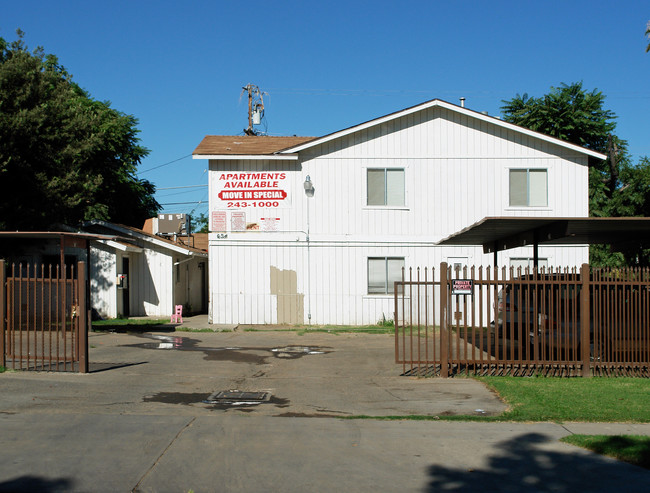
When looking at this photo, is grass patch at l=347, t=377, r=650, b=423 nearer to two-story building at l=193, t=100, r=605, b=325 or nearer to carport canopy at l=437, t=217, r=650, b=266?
carport canopy at l=437, t=217, r=650, b=266

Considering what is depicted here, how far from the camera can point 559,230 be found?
11.9 m

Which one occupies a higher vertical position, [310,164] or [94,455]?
[310,164]

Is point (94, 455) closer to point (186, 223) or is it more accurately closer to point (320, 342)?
point (320, 342)

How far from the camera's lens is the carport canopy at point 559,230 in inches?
440

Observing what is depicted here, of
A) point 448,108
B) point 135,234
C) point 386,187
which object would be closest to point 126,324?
point 135,234

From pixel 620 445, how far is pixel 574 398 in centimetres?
248

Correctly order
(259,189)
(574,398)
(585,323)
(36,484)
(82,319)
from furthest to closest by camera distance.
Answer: (259,189), (585,323), (82,319), (574,398), (36,484)

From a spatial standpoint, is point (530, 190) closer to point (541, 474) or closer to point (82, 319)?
point (82, 319)

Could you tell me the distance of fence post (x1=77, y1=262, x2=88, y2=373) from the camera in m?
11.0

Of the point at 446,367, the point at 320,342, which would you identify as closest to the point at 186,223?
the point at 320,342

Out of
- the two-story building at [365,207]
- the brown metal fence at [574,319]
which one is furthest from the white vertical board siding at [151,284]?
the brown metal fence at [574,319]

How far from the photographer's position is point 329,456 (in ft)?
22.2

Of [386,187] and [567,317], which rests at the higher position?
[386,187]

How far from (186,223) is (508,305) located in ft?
67.0
